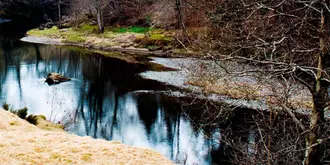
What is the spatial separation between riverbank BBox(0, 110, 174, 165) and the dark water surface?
6.75m

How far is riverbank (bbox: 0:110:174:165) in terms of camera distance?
348 inches

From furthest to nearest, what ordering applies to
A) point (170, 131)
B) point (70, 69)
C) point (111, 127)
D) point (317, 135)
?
point (70, 69) → point (111, 127) → point (170, 131) → point (317, 135)

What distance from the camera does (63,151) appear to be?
9680 mm

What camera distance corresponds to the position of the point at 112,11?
234ft

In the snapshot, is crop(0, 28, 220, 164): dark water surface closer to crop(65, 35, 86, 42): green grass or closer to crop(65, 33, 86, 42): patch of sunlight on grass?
crop(65, 35, 86, 42): green grass

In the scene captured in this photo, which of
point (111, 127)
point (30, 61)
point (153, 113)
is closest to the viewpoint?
point (111, 127)

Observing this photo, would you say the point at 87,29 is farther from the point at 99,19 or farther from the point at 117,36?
the point at 117,36

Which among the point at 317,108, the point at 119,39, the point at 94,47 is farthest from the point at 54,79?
the point at 317,108

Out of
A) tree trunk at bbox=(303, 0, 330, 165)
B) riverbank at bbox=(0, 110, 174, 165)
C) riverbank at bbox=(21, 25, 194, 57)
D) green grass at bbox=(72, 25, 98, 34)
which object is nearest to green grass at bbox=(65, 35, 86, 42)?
riverbank at bbox=(21, 25, 194, 57)

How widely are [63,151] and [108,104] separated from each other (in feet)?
57.5

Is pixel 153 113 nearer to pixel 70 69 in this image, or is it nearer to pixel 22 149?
pixel 22 149

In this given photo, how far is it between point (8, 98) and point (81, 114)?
7537mm

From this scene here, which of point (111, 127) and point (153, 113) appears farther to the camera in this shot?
point (153, 113)

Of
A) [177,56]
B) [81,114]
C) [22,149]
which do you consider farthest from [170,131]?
[177,56]
